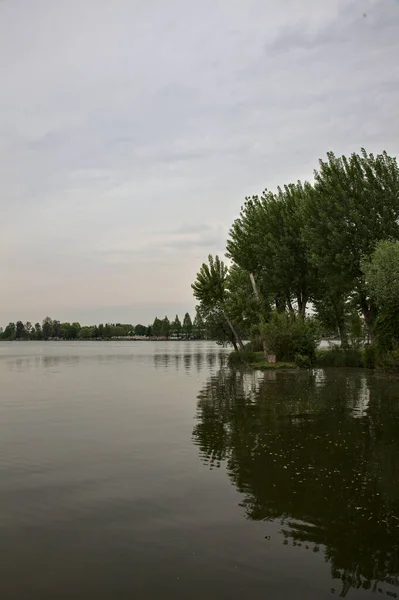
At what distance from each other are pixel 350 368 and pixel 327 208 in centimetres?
1598

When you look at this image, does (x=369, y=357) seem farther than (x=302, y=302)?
No

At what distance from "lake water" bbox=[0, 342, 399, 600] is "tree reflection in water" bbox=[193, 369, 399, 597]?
0.04 metres

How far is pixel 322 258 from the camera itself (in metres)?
48.2

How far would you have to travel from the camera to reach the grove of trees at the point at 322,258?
138 ft

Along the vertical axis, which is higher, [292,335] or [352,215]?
[352,215]

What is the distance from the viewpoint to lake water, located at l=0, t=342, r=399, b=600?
729 centimetres

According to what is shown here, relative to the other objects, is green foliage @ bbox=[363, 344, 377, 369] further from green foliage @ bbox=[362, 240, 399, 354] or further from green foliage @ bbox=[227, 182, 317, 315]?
green foliage @ bbox=[227, 182, 317, 315]

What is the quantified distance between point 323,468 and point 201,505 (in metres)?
4.06

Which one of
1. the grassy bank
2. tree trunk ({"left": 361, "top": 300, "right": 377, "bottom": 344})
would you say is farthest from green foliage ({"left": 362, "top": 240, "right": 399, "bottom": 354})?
tree trunk ({"left": 361, "top": 300, "right": 377, "bottom": 344})

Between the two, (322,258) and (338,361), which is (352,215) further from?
(338,361)

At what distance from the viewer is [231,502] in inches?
410

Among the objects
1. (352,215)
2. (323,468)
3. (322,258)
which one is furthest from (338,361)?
(323,468)

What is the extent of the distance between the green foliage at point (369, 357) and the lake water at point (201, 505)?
937 inches

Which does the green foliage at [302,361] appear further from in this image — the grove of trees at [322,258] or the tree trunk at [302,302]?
the tree trunk at [302,302]
